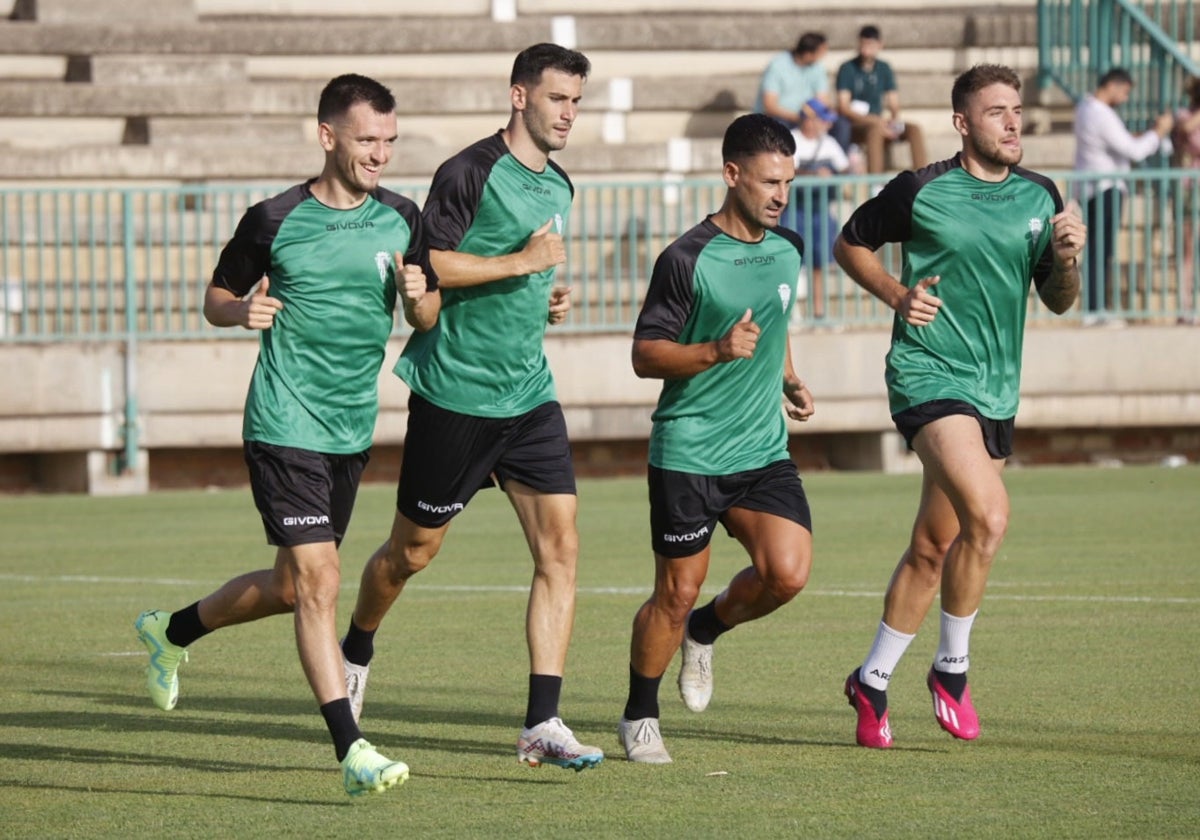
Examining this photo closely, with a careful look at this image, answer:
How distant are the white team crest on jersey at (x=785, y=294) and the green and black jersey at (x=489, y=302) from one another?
0.83 m

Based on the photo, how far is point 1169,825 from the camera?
6438mm

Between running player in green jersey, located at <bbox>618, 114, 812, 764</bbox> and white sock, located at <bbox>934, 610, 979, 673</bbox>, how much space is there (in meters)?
0.55

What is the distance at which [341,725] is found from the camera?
6.98 m

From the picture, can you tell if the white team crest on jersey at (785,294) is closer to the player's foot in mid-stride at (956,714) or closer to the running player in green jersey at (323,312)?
the running player in green jersey at (323,312)

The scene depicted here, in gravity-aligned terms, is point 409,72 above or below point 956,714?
above

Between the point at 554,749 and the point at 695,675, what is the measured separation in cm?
125

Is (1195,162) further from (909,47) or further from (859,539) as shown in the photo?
(859,539)

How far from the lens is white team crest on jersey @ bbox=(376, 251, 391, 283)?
300 inches

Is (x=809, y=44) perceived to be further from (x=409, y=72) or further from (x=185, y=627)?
(x=185, y=627)

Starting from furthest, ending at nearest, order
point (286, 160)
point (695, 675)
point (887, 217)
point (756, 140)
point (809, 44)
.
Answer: point (286, 160) < point (809, 44) < point (695, 675) < point (887, 217) < point (756, 140)

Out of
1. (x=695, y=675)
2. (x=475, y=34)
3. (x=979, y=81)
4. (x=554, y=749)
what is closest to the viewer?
(x=554, y=749)

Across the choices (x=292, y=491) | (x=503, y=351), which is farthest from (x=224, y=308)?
(x=503, y=351)

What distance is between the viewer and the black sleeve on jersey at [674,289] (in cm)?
783

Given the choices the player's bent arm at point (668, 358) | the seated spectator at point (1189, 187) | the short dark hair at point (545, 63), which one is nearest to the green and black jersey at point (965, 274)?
the player's bent arm at point (668, 358)
